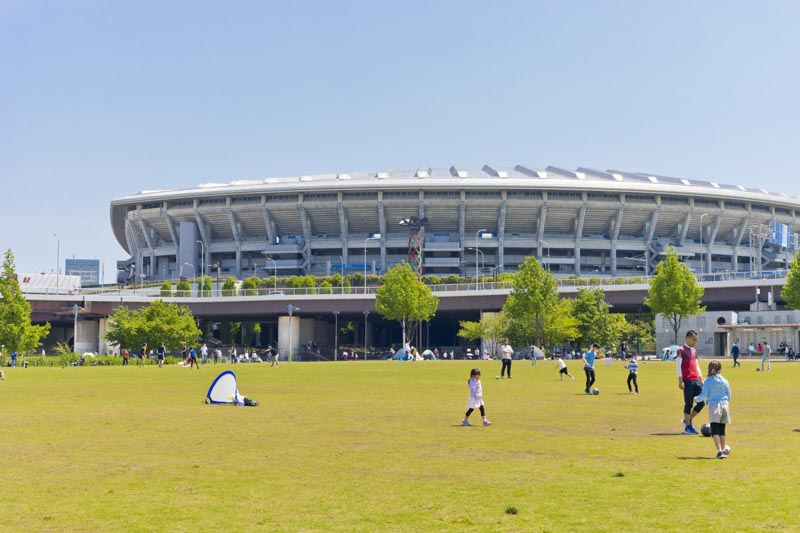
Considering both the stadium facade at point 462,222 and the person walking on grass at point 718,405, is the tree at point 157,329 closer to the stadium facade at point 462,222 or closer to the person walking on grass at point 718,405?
the stadium facade at point 462,222

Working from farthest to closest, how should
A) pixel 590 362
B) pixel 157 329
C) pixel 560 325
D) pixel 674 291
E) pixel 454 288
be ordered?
pixel 454 288 → pixel 560 325 → pixel 674 291 → pixel 157 329 → pixel 590 362

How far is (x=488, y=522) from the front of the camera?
9375 millimetres

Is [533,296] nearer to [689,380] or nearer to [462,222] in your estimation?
[462,222]

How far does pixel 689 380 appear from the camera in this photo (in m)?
17.7

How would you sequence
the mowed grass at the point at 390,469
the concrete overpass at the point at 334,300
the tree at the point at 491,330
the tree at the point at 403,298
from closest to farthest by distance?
the mowed grass at the point at 390,469
the tree at the point at 403,298
the tree at the point at 491,330
the concrete overpass at the point at 334,300

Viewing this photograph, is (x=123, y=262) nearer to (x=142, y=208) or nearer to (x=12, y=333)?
(x=142, y=208)

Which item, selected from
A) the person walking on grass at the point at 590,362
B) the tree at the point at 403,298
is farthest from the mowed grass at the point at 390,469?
the tree at the point at 403,298

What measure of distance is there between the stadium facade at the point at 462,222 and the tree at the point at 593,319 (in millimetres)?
44023

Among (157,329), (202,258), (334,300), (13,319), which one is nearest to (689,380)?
(13,319)

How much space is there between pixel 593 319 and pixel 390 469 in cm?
7938

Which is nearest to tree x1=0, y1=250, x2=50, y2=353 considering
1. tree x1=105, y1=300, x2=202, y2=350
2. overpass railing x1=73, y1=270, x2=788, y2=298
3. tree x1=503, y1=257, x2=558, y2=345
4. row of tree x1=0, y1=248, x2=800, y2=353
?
row of tree x1=0, y1=248, x2=800, y2=353

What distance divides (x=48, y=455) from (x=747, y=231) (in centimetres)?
15124

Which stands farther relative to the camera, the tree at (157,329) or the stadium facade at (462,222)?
the stadium facade at (462,222)

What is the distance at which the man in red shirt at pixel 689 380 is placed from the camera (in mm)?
17283
